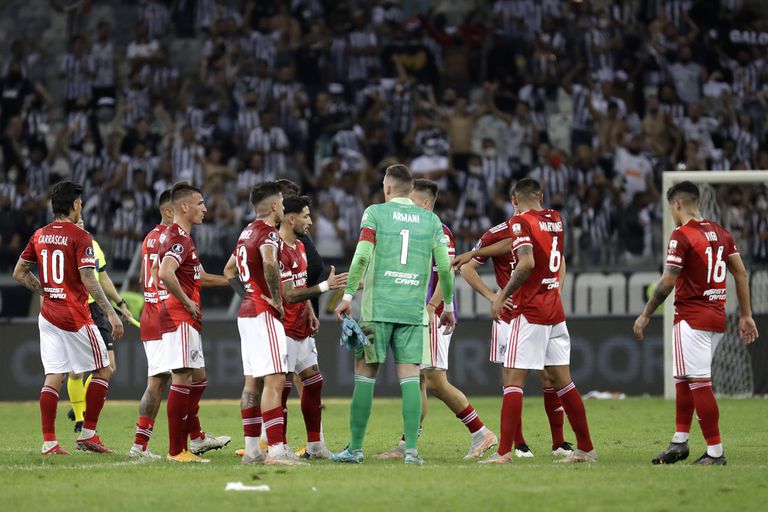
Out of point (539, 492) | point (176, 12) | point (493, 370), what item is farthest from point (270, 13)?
point (539, 492)

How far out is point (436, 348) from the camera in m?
11.6

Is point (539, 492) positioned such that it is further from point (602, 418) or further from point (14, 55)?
point (14, 55)

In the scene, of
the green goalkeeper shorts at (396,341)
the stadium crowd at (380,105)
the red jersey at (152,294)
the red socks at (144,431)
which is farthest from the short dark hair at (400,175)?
the stadium crowd at (380,105)

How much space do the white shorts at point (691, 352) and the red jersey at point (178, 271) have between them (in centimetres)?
406

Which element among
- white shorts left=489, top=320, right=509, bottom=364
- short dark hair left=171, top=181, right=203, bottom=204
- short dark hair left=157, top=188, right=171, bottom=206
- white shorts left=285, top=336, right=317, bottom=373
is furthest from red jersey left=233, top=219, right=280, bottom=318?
white shorts left=489, top=320, right=509, bottom=364

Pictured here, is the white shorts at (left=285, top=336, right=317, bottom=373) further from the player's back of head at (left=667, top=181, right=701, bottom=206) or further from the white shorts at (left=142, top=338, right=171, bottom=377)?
the player's back of head at (left=667, top=181, right=701, bottom=206)

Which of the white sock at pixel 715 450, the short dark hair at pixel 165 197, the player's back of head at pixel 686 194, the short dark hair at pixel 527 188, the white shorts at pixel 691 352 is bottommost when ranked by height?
the white sock at pixel 715 450

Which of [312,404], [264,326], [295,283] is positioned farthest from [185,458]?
[295,283]

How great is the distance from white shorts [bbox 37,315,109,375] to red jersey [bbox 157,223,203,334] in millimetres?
1315

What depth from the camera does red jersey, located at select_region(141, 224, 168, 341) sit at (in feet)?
35.8

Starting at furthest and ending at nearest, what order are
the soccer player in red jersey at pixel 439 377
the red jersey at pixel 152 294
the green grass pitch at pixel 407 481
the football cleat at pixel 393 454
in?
the soccer player in red jersey at pixel 439 377
the football cleat at pixel 393 454
the red jersey at pixel 152 294
the green grass pitch at pixel 407 481

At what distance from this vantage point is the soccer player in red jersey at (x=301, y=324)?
1086 cm

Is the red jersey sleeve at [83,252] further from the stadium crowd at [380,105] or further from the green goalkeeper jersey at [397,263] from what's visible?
the stadium crowd at [380,105]

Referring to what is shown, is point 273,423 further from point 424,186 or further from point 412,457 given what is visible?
point 424,186
